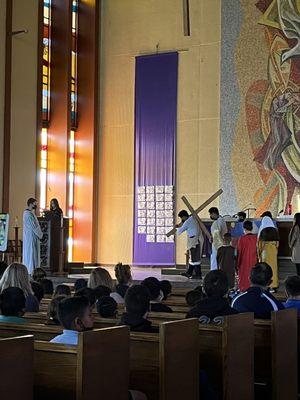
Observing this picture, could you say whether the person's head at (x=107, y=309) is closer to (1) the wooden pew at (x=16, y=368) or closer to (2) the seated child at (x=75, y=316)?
(2) the seated child at (x=75, y=316)

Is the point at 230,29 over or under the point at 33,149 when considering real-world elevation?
over

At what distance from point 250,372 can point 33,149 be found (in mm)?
13110

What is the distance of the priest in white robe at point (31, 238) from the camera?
1325 cm

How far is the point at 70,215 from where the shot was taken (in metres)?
18.6

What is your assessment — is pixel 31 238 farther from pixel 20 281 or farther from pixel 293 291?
pixel 293 291

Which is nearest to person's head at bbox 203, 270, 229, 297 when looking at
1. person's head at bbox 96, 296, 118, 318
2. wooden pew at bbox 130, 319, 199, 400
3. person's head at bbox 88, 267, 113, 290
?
person's head at bbox 96, 296, 118, 318

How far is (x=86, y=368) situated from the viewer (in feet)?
10.8

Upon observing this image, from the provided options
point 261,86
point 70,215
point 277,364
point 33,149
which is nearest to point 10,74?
point 33,149

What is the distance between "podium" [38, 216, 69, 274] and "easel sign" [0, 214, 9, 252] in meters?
0.69

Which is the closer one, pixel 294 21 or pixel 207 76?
pixel 294 21

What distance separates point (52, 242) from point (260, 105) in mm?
5853

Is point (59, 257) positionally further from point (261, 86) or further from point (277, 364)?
point (277, 364)

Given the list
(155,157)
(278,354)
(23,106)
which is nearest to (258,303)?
(278,354)

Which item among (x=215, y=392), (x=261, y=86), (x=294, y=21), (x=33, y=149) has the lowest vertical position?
(x=215, y=392)
